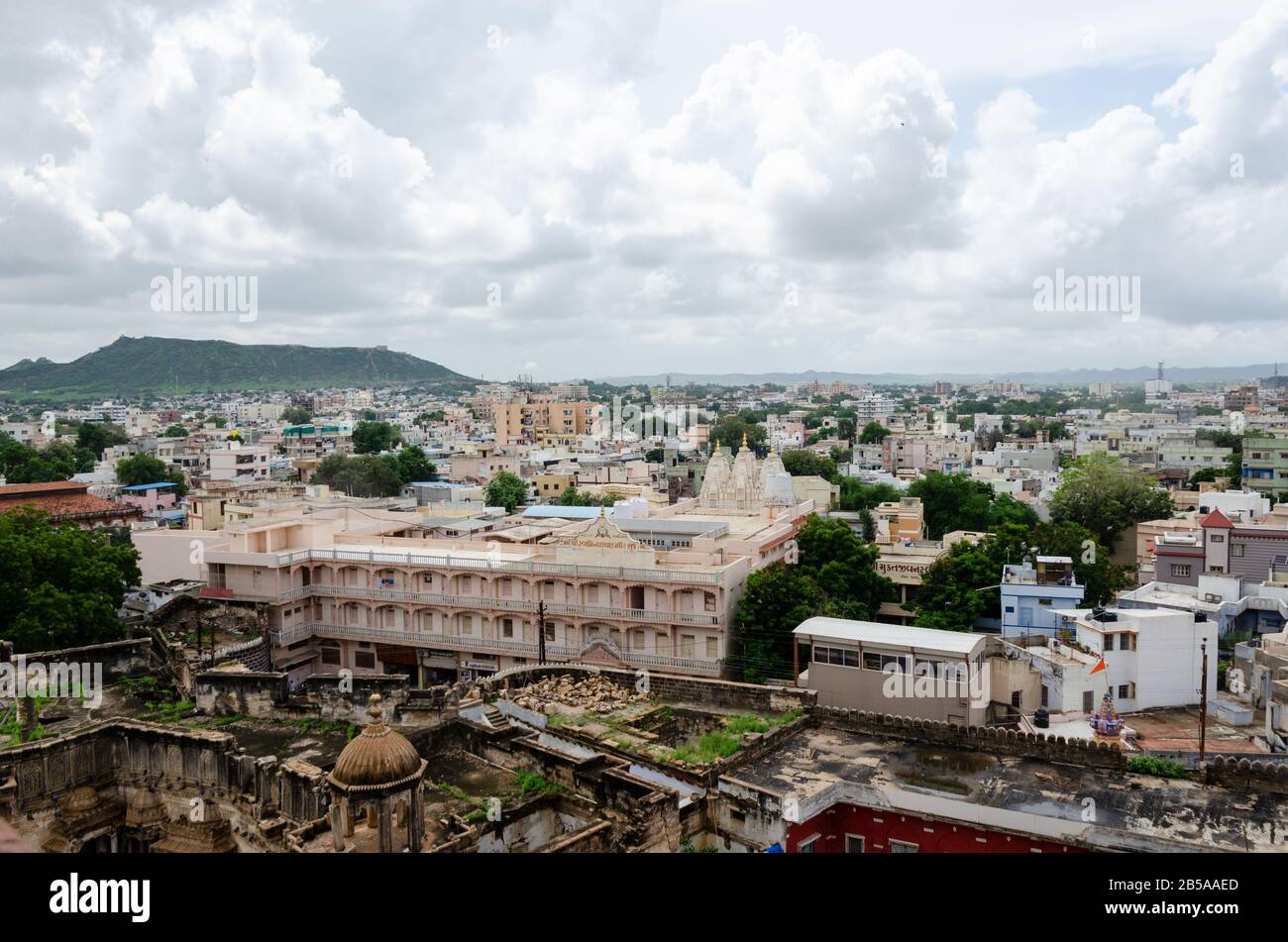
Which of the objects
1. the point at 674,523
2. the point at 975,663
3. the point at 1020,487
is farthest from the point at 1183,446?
the point at 975,663

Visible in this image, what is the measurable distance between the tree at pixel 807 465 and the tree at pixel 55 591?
206 ft

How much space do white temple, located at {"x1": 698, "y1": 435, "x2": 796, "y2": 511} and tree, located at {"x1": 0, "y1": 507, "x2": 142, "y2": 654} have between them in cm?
3091

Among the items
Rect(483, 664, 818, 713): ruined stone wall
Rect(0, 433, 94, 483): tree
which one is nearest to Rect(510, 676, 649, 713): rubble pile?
Answer: Rect(483, 664, 818, 713): ruined stone wall

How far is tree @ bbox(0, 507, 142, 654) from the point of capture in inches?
1118

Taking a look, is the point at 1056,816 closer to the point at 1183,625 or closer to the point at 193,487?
the point at 1183,625

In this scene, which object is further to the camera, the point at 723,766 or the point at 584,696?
the point at 584,696

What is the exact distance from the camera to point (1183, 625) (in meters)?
27.7

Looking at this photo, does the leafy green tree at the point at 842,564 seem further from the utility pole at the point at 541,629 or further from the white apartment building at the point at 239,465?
the white apartment building at the point at 239,465

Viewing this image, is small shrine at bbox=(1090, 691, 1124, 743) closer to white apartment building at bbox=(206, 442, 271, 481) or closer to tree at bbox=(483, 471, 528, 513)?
tree at bbox=(483, 471, 528, 513)

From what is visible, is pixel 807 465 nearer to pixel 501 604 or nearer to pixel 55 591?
pixel 501 604

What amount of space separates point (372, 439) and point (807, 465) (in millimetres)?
54606

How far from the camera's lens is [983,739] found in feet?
65.4
